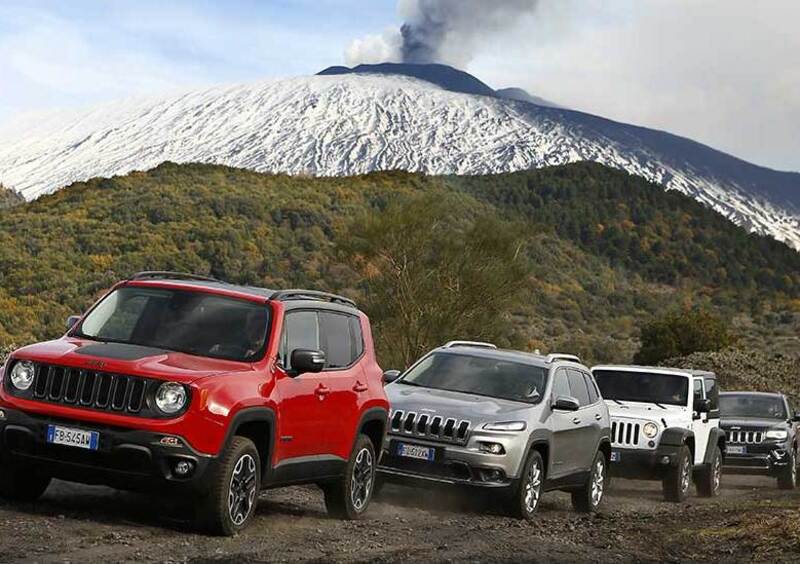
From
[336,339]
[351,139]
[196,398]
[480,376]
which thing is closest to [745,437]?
[480,376]

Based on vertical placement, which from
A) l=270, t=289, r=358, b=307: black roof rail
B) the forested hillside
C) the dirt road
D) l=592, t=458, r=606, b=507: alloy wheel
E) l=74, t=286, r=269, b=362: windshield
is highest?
the forested hillside

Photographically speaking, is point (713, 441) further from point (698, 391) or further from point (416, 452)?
point (416, 452)

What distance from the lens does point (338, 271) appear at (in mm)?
63656

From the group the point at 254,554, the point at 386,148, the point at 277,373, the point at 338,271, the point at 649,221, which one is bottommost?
the point at 254,554

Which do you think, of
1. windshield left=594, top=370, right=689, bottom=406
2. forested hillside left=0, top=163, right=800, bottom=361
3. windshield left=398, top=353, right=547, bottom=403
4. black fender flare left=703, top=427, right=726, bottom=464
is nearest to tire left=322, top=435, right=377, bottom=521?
windshield left=398, top=353, right=547, bottom=403

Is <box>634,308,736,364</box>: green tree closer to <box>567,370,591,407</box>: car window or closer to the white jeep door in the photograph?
the white jeep door

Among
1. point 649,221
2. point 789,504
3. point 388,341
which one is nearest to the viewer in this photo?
point 789,504

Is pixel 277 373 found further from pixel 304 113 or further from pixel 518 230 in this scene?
pixel 304 113

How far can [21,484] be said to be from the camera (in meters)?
11.2

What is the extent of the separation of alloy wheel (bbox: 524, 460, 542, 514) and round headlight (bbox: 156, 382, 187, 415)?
15.9 feet

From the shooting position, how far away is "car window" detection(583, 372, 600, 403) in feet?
54.5

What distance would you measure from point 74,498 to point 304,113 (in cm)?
14431

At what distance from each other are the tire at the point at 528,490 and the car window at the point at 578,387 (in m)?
1.46

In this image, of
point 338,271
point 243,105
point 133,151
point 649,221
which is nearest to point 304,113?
point 243,105
